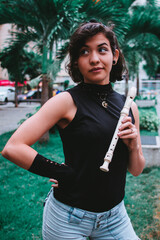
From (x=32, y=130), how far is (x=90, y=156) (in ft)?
1.03

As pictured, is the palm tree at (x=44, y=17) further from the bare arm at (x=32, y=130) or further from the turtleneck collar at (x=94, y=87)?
the bare arm at (x=32, y=130)

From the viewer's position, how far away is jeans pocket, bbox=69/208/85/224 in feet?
3.66

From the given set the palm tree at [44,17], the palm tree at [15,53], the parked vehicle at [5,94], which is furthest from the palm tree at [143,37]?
the parked vehicle at [5,94]

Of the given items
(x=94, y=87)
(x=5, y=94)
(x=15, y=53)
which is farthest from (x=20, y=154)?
(x=5, y=94)

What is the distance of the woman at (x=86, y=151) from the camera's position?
3.42 ft

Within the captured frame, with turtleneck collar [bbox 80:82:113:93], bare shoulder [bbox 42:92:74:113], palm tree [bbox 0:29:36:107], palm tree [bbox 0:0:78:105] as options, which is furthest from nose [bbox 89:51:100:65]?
palm tree [bbox 0:29:36:107]

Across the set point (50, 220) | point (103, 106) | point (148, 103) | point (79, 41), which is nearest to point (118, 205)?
point (50, 220)

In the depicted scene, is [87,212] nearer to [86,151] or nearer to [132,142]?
[86,151]

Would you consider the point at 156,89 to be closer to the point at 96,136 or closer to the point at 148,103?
the point at 148,103

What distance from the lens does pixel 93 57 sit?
3.89 feet

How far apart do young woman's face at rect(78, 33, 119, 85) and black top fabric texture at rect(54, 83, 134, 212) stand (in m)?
0.11

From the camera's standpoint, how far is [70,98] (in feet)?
3.69

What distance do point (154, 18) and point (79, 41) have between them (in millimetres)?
7527

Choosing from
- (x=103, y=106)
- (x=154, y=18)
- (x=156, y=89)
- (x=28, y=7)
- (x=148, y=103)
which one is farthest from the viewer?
(x=156, y=89)
